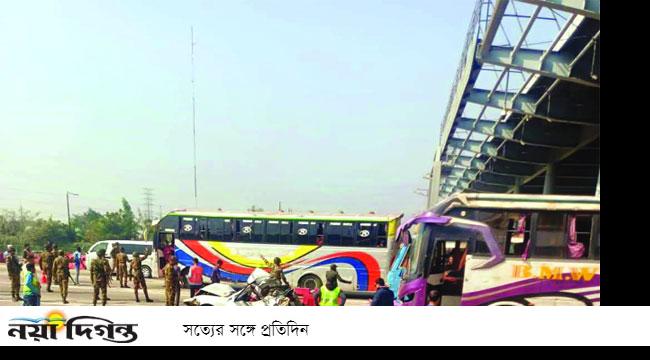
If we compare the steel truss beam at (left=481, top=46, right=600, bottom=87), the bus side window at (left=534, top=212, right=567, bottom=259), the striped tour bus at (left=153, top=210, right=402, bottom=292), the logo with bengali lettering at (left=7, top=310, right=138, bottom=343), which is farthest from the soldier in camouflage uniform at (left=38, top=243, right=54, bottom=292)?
the steel truss beam at (left=481, top=46, right=600, bottom=87)

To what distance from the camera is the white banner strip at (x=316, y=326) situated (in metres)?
4.00

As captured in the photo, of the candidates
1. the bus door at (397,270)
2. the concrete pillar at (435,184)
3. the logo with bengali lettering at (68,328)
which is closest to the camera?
the logo with bengali lettering at (68,328)

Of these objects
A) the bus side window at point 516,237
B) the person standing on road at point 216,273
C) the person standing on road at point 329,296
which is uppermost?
the bus side window at point 516,237

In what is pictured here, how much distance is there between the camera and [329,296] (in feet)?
15.5

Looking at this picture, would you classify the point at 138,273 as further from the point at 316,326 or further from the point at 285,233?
the point at 285,233

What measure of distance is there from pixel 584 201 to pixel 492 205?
78 centimetres

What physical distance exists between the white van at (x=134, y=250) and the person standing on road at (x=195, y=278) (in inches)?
16.3

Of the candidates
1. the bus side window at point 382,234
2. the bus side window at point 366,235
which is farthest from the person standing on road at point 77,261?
the bus side window at point 382,234

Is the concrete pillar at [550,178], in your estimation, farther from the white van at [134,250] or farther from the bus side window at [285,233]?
the white van at [134,250]

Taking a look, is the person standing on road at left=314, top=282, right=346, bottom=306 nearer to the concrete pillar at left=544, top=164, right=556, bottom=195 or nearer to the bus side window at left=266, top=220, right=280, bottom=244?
the bus side window at left=266, top=220, right=280, bottom=244

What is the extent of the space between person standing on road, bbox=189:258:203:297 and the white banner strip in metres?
1.11

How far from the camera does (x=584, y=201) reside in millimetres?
4594
